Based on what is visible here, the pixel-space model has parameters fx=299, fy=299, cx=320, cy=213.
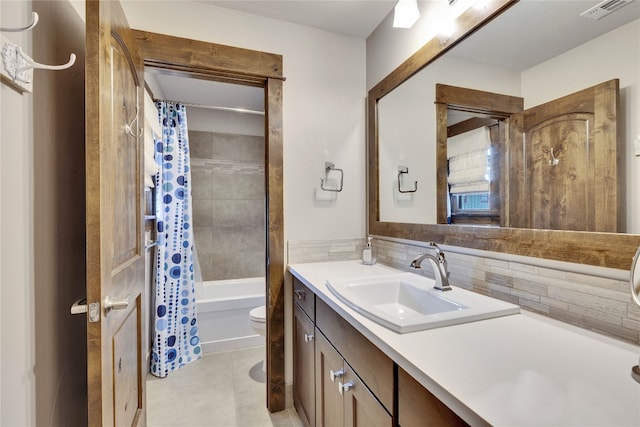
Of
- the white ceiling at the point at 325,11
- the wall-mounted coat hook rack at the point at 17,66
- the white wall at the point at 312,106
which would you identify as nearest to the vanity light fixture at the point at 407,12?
the white ceiling at the point at 325,11

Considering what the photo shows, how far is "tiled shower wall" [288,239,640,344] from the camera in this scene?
2.64ft

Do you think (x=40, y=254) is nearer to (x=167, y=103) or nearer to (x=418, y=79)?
(x=418, y=79)

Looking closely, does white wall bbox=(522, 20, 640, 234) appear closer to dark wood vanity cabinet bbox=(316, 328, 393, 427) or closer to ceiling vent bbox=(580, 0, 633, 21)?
ceiling vent bbox=(580, 0, 633, 21)

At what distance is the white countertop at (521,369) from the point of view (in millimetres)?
502

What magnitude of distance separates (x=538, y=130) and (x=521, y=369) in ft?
2.53

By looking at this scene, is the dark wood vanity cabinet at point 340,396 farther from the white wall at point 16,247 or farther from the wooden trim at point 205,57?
the wooden trim at point 205,57

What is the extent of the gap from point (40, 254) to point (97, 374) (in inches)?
15.5

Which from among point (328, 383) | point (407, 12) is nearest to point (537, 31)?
point (407, 12)

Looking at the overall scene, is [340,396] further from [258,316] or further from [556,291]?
[258,316]

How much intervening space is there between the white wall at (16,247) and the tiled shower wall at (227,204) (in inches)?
97.9

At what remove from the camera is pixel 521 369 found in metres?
0.64

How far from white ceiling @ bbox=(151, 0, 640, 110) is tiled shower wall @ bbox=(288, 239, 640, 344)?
71cm

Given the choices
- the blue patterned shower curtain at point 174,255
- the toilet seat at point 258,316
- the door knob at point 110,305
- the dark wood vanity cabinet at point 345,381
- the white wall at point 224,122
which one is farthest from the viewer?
the white wall at point 224,122

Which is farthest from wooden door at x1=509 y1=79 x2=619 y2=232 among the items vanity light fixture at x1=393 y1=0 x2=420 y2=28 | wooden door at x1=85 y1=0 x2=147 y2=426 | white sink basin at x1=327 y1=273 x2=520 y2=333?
wooden door at x1=85 y1=0 x2=147 y2=426
